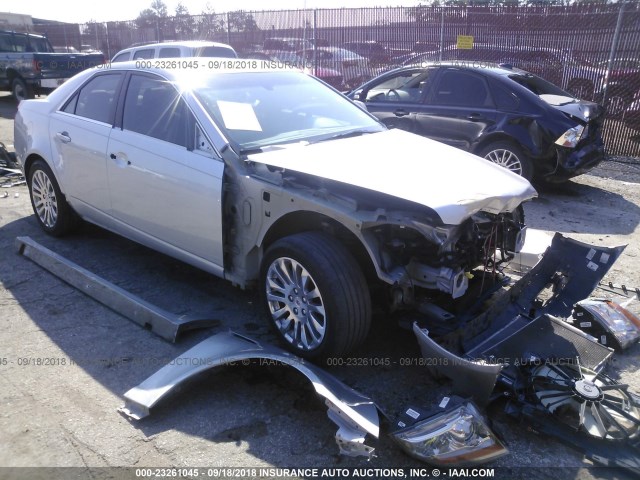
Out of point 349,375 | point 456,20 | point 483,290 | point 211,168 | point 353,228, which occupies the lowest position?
point 349,375

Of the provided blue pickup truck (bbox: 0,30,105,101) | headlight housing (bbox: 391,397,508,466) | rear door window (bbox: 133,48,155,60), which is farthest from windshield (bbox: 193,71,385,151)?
blue pickup truck (bbox: 0,30,105,101)

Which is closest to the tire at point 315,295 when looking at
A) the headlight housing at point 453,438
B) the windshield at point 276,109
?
the headlight housing at point 453,438

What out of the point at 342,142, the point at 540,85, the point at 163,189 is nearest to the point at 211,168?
the point at 163,189

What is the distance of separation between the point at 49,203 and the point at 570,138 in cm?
603

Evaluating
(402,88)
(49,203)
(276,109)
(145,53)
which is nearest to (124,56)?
(145,53)

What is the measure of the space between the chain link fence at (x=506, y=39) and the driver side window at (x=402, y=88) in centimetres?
416

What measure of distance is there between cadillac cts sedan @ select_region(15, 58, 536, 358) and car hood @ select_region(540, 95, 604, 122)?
3541mm

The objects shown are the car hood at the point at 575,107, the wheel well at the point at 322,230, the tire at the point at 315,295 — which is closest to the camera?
the tire at the point at 315,295

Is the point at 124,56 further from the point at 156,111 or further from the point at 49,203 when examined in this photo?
the point at 156,111

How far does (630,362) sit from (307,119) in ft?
9.29

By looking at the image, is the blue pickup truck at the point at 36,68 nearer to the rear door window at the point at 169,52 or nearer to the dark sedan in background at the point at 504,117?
the rear door window at the point at 169,52

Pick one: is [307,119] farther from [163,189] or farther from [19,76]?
[19,76]

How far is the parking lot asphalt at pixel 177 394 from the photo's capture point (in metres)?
2.64

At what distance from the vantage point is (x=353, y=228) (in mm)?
3037
